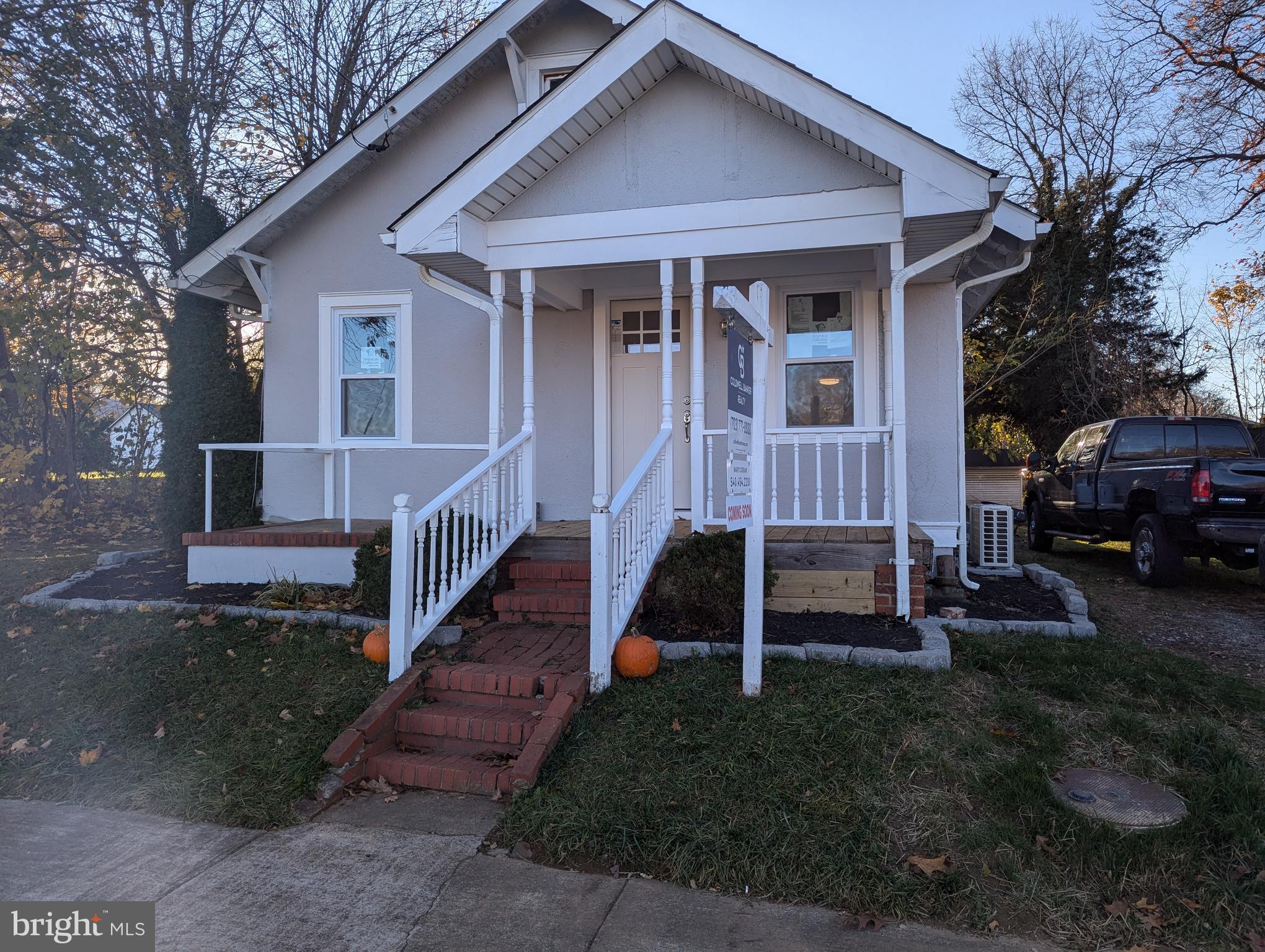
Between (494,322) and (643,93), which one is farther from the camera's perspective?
(494,322)

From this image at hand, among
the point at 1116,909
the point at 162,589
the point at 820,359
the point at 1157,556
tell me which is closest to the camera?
the point at 1116,909

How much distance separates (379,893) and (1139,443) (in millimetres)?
9995

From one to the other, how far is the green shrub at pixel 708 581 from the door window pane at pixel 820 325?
276 cm

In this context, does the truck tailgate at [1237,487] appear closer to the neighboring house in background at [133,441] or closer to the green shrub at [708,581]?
the green shrub at [708,581]

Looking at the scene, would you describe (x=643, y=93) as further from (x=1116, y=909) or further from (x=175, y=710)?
(x=1116, y=909)

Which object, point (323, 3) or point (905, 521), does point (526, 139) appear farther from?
point (323, 3)

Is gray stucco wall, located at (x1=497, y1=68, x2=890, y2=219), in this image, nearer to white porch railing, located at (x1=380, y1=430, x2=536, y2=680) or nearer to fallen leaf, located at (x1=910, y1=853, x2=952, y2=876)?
white porch railing, located at (x1=380, y1=430, x2=536, y2=680)

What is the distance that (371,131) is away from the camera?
27.0 ft

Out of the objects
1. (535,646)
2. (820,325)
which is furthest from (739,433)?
(820,325)

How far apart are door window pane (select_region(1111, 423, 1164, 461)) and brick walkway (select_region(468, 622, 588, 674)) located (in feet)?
24.8

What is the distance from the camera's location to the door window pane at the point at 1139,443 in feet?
32.1

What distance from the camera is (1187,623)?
714cm

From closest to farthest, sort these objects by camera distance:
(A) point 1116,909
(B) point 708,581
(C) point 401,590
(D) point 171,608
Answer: (A) point 1116,909 → (C) point 401,590 → (B) point 708,581 → (D) point 171,608

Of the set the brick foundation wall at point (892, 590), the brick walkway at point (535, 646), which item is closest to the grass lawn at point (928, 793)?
the brick walkway at point (535, 646)
